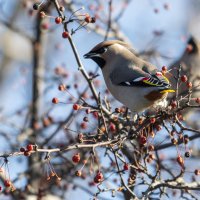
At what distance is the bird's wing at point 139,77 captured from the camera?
4.27 meters

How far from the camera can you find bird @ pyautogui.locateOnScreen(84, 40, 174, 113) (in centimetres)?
436

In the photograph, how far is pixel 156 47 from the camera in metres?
6.74

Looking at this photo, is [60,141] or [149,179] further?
[60,141]

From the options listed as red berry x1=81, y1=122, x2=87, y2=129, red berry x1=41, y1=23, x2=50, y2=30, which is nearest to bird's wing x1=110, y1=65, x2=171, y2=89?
red berry x1=81, y1=122, x2=87, y2=129

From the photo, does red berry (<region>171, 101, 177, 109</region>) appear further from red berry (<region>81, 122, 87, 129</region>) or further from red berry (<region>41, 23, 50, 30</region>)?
red berry (<region>41, 23, 50, 30</region>)

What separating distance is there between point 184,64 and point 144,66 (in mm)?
2839

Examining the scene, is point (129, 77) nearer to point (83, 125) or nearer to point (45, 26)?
point (83, 125)

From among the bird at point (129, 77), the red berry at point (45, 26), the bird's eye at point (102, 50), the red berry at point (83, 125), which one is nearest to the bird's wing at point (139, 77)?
the bird at point (129, 77)

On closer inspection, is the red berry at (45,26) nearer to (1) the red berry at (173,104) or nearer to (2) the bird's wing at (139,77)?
(2) the bird's wing at (139,77)

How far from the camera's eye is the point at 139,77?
180 inches

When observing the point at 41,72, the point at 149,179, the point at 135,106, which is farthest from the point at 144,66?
the point at 41,72

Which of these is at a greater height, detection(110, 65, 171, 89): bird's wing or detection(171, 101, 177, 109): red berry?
detection(110, 65, 171, 89): bird's wing

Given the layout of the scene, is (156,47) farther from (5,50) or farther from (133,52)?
Answer: (5,50)

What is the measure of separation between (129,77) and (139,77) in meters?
0.17
